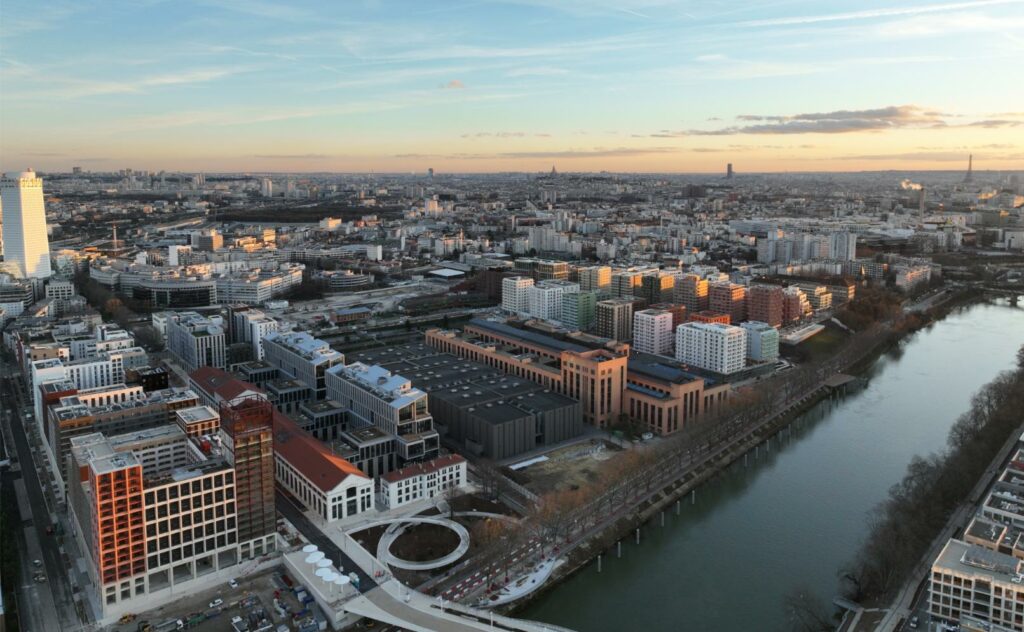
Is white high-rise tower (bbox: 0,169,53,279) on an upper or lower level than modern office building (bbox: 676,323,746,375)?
upper

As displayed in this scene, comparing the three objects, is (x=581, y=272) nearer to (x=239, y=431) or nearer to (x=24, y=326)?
(x=24, y=326)

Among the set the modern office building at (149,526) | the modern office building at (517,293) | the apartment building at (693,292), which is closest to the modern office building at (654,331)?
the apartment building at (693,292)

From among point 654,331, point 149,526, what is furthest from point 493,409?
point 654,331

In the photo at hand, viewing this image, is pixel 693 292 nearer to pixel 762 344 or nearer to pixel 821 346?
pixel 821 346

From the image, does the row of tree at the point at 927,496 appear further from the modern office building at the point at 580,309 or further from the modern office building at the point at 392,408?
the modern office building at the point at 580,309

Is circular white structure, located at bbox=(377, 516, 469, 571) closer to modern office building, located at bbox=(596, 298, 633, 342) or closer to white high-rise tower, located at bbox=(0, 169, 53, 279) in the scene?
modern office building, located at bbox=(596, 298, 633, 342)

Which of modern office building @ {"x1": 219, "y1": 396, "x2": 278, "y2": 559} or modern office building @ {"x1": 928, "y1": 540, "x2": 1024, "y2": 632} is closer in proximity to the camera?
modern office building @ {"x1": 928, "y1": 540, "x2": 1024, "y2": 632}

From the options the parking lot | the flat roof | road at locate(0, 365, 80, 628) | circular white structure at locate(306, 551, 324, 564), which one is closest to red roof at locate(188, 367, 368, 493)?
circular white structure at locate(306, 551, 324, 564)
